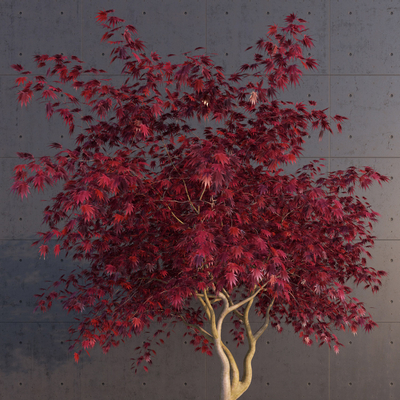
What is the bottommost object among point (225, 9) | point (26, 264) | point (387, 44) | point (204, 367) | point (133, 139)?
point (204, 367)

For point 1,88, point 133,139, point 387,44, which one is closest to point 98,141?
point 133,139

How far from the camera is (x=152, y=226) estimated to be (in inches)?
86.7

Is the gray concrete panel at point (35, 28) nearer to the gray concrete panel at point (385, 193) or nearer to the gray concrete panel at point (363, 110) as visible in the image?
the gray concrete panel at point (363, 110)

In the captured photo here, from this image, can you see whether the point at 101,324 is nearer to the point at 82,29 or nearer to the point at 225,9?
the point at 82,29

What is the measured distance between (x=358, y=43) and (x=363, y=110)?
0.61 m

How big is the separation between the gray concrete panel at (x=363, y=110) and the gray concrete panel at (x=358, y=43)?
0.10 m

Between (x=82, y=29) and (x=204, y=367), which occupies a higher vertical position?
(x=82, y=29)

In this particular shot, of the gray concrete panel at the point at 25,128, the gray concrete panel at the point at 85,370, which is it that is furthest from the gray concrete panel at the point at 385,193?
the gray concrete panel at the point at 25,128

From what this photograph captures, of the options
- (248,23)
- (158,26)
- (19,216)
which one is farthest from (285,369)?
(158,26)

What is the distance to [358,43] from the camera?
11.3ft

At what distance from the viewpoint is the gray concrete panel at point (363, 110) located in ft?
11.2

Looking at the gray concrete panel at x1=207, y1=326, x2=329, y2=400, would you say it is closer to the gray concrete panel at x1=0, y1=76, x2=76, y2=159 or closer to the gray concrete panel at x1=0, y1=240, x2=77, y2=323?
the gray concrete panel at x1=0, y1=240, x2=77, y2=323

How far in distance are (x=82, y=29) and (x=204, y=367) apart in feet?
10.6

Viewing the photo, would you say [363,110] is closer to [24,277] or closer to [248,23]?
[248,23]
